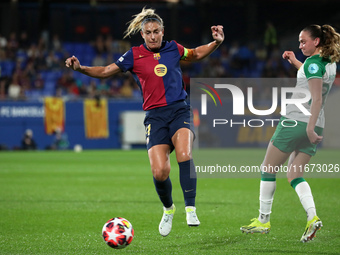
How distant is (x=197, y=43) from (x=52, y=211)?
2571cm

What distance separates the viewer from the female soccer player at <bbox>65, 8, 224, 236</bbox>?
6.47m

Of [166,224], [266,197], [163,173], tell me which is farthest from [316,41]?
[166,224]

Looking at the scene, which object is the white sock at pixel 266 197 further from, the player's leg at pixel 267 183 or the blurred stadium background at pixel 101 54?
the blurred stadium background at pixel 101 54

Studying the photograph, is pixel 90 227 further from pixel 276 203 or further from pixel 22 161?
pixel 22 161

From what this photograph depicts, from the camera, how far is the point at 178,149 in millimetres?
6422

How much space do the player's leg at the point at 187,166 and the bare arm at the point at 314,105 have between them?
4.27 feet

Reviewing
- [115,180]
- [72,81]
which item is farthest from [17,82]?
[115,180]

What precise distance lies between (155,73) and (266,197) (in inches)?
73.8

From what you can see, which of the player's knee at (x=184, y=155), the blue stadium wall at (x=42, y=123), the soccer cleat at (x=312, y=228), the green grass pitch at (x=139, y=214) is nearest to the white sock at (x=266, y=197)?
the green grass pitch at (x=139, y=214)

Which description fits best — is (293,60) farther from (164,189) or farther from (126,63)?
(164,189)

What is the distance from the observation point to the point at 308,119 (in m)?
6.16

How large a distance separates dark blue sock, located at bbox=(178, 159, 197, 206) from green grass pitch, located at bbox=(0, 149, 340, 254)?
466 mm

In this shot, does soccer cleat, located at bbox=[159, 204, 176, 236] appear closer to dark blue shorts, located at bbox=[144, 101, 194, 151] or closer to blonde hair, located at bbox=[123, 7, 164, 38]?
dark blue shorts, located at bbox=[144, 101, 194, 151]

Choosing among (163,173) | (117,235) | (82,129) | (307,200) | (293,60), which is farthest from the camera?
(82,129)
